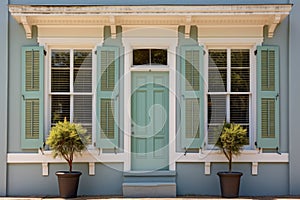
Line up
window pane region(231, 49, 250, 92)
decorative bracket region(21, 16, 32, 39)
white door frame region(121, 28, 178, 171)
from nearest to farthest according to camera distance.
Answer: decorative bracket region(21, 16, 32, 39) < white door frame region(121, 28, 178, 171) < window pane region(231, 49, 250, 92)

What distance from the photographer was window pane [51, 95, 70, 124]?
32.7 feet

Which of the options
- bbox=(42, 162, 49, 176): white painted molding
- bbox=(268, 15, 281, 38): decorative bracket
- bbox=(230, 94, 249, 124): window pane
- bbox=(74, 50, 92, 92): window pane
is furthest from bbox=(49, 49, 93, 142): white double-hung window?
bbox=(268, 15, 281, 38): decorative bracket

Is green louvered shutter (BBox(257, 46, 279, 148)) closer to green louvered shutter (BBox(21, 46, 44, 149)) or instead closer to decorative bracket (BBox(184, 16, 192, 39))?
decorative bracket (BBox(184, 16, 192, 39))

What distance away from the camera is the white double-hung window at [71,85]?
9922 mm

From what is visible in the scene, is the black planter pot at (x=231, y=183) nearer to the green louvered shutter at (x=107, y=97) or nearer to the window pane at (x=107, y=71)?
the green louvered shutter at (x=107, y=97)

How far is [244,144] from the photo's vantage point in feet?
30.8

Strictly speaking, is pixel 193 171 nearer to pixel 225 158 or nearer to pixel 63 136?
pixel 225 158

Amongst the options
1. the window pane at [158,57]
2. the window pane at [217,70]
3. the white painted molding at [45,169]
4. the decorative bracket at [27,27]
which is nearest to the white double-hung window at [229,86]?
the window pane at [217,70]

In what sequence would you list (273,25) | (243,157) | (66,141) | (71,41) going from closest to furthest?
(66,141) → (273,25) → (243,157) → (71,41)

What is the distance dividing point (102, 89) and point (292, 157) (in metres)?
3.99

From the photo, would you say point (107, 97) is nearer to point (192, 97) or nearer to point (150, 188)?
point (192, 97)

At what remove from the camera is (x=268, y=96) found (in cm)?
973

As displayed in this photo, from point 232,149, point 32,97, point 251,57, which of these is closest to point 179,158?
point 232,149

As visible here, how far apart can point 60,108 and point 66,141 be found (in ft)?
3.25
